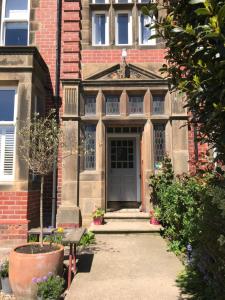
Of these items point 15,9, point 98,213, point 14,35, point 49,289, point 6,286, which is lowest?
point 6,286

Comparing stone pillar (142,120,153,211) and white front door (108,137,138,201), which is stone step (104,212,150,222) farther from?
white front door (108,137,138,201)

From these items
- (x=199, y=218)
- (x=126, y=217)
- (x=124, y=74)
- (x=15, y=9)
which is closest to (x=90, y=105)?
(x=124, y=74)

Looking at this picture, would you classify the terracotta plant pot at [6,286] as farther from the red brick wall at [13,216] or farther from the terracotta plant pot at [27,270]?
the red brick wall at [13,216]

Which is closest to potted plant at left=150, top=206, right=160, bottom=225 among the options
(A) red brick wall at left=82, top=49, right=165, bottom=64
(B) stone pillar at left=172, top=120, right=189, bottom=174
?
(B) stone pillar at left=172, top=120, right=189, bottom=174

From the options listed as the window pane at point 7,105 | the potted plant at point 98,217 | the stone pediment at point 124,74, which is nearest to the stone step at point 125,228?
the potted plant at point 98,217

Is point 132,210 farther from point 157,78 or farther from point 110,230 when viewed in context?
point 157,78

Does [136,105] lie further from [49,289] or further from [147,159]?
[49,289]

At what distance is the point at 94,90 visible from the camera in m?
9.18

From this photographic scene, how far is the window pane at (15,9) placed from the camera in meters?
9.59

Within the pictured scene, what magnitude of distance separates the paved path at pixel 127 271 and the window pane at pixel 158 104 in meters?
3.64

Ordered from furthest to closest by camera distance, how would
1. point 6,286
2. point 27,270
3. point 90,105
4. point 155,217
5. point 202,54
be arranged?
point 90,105, point 155,217, point 6,286, point 27,270, point 202,54

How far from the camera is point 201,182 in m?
6.07

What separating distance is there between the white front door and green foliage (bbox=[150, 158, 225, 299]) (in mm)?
1606

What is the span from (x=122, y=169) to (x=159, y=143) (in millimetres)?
1820
